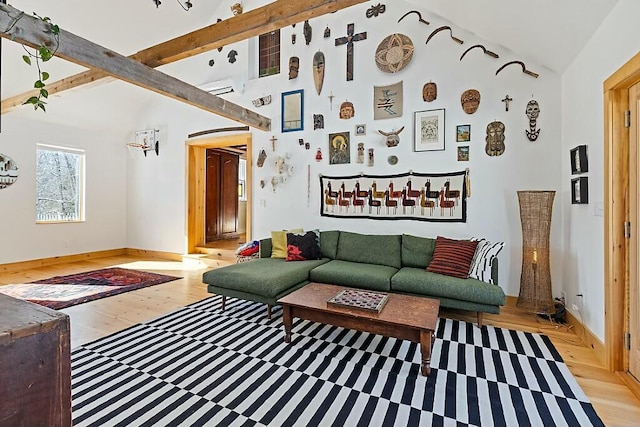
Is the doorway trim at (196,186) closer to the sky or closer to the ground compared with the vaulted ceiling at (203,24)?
closer to the ground

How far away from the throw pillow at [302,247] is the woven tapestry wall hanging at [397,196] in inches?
25.4

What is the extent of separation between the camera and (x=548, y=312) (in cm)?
311

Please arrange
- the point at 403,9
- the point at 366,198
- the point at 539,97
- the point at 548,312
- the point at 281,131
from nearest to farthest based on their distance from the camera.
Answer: the point at 548,312 → the point at 539,97 → the point at 403,9 → the point at 366,198 → the point at 281,131

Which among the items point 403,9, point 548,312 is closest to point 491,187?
point 548,312

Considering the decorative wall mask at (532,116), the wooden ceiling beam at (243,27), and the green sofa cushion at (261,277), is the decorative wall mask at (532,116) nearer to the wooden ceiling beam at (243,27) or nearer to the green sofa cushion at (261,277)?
the wooden ceiling beam at (243,27)

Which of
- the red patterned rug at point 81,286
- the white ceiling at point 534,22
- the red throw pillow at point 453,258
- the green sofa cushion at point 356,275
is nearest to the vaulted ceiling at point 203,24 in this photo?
the white ceiling at point 534,22

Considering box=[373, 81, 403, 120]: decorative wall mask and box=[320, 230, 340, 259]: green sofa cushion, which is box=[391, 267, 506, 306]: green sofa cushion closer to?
box=[320, 230, 340, 259]: green sofa cushion

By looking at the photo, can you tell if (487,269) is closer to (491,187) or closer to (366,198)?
(491,187)

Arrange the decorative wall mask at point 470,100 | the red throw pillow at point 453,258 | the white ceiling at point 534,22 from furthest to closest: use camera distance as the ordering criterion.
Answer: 1. the decorative wall mask at point 470,100
2. the red throw pillow at point 453,258
3. the white ceiling at point 534,22

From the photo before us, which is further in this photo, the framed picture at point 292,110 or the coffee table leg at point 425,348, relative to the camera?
the framed picture at point 292,110

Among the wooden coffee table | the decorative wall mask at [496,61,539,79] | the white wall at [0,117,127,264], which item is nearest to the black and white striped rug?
the wooden coffee table

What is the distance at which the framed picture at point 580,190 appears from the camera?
8.93ft

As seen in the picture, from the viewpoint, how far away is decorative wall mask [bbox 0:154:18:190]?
5043 mm

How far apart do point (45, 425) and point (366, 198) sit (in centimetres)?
390
